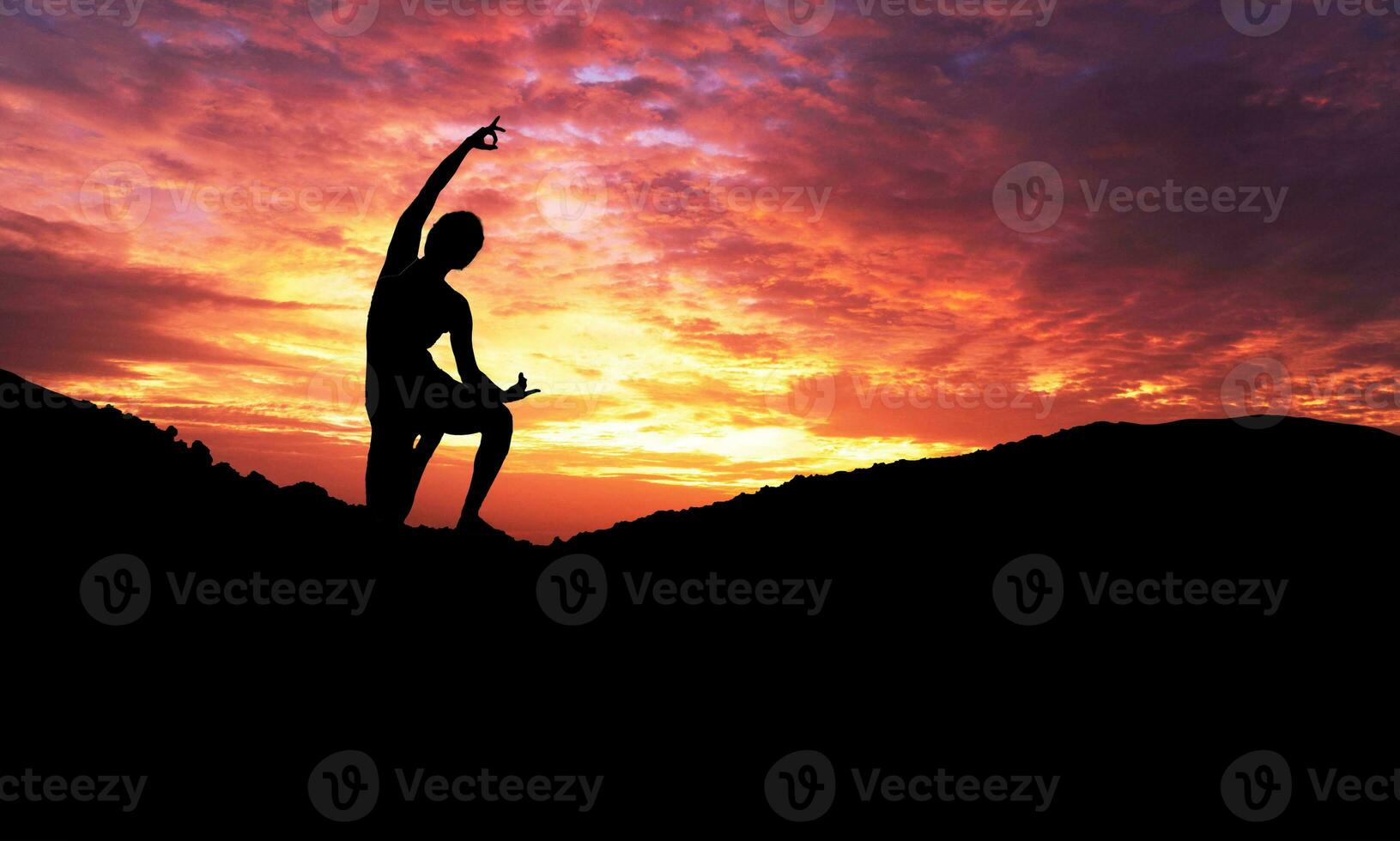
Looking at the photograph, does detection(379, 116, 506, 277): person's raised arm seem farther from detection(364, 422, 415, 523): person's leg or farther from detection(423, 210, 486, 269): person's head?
detection(364, 422, 415, 523): person's leg

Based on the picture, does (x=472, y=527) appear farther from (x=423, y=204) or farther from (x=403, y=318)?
(x=423, y=204)

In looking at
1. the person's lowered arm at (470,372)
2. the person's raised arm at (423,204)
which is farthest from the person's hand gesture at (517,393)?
the person's raised arm at (423,204)

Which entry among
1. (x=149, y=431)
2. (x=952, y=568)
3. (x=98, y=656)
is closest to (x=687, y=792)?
(x=952, y=568)

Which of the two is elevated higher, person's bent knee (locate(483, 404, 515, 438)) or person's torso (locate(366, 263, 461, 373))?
person's torso (locate(366, 263, 461, 373))

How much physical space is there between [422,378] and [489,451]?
0.92 m

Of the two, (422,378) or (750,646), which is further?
(422,378)

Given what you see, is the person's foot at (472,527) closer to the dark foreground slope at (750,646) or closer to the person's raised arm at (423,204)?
the dark foreground slope at (750,646)

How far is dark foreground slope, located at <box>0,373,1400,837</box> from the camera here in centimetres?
503

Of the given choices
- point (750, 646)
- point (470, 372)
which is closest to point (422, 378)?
point (470, 372)

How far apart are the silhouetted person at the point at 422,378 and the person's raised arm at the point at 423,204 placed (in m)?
0.02

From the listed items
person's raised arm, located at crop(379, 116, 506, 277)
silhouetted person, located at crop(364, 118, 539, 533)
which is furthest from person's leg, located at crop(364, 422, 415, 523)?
person's raised arm, located at crop(379, 116, 506, 277)

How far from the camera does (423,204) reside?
775 cm

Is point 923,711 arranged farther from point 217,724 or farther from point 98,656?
point 98,656

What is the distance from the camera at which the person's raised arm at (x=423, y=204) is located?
772cm
